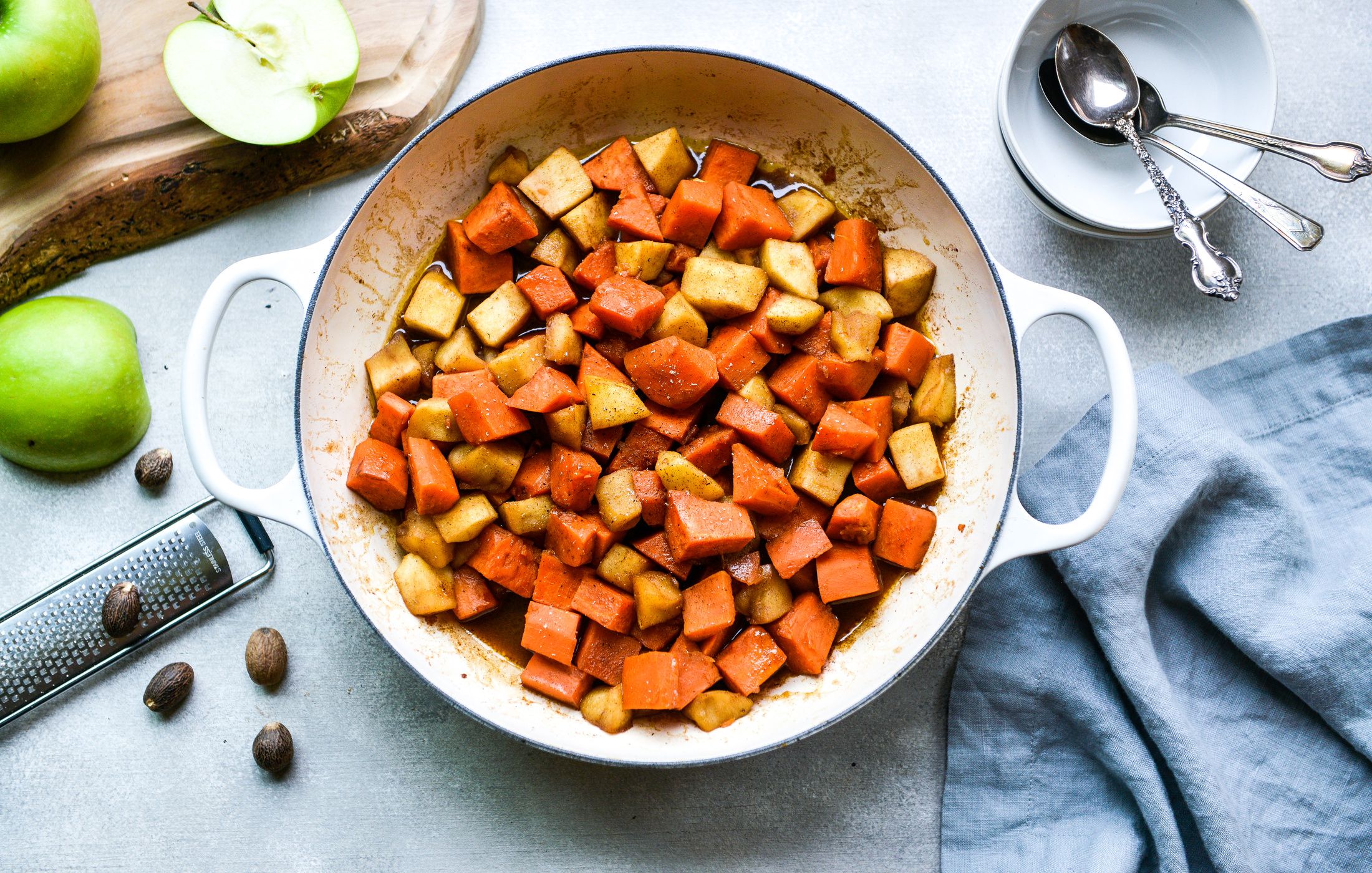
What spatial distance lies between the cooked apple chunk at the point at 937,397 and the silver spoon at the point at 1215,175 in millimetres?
695

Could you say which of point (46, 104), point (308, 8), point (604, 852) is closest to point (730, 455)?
point (604, 852)

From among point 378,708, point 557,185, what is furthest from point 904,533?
point 378,708

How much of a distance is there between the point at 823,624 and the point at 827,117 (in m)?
1.21

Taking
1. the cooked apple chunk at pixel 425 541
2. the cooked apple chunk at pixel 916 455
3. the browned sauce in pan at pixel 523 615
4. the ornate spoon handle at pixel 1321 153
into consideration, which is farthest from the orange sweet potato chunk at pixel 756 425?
the ornate spoon handle at pixel 1321 153

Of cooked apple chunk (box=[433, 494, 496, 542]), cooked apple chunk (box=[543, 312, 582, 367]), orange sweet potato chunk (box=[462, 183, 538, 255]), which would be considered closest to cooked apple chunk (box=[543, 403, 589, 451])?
cooked apple chunk (box=[543, 312, 582, 367])

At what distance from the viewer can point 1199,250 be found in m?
2.18

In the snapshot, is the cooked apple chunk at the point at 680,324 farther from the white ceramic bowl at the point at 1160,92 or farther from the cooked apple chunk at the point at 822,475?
the white ceramic bowl at the point at 1160,92

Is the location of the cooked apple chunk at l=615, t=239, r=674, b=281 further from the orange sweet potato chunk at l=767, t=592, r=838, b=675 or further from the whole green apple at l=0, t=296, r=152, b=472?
the whole green apple at l=0, t=296, r=152, b=472

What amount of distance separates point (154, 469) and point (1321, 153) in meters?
2.89

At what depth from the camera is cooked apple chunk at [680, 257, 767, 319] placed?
7.00ft

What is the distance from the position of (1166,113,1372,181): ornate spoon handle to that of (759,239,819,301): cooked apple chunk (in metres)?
1.03

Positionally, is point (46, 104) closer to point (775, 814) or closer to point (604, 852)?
point (604, 852)

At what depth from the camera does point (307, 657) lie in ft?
7.68

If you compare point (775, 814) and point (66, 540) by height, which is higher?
point (775, 814)
